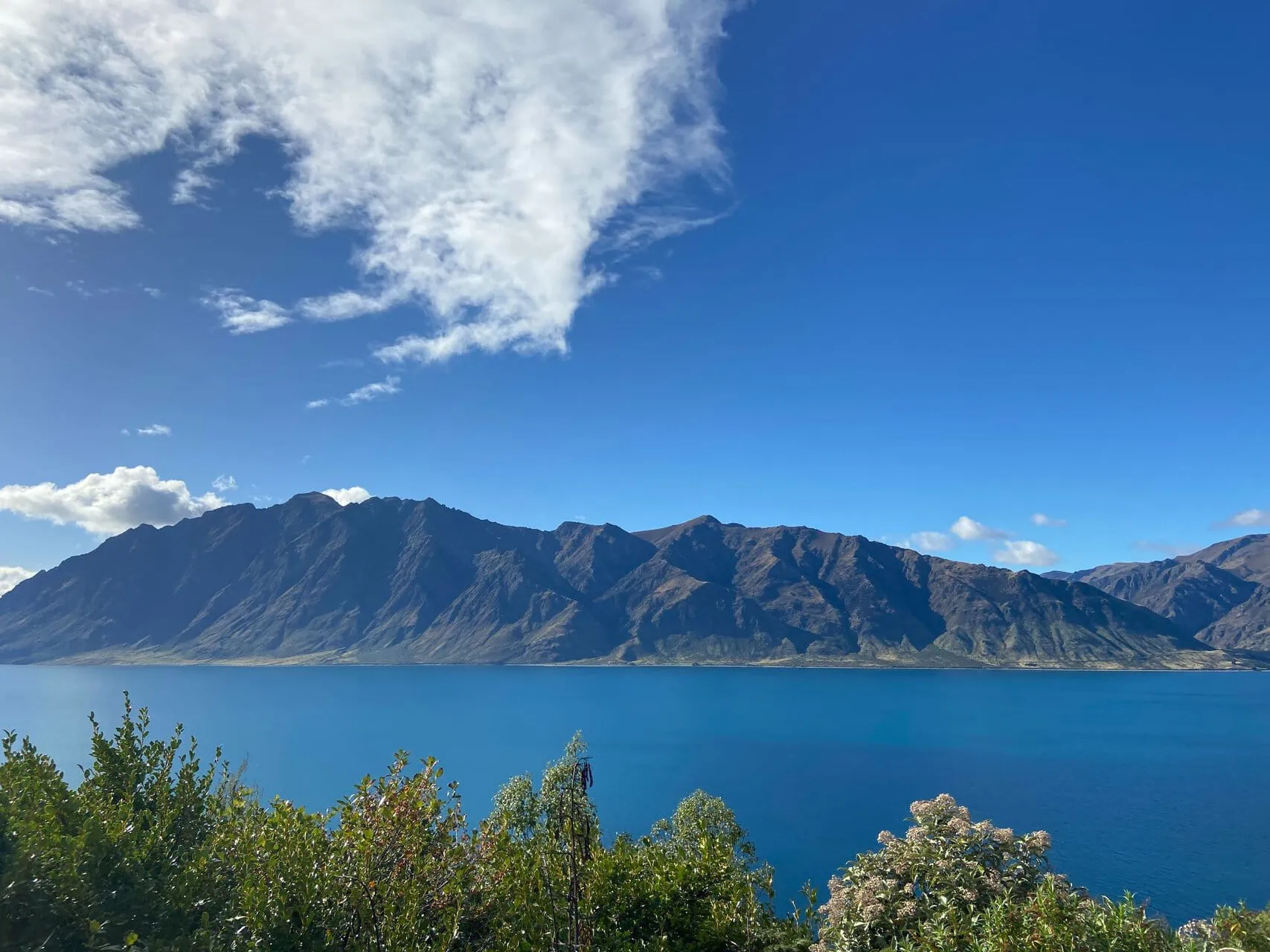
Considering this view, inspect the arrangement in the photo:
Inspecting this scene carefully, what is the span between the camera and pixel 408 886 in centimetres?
1505

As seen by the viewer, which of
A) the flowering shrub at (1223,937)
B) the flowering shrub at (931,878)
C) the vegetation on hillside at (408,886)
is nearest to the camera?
the flowering shrub at (1223,937)

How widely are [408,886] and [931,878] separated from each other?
12353 millimetres

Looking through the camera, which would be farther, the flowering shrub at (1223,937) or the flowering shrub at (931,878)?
the flowering shrub at (931,878)

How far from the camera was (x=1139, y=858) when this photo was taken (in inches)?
4045

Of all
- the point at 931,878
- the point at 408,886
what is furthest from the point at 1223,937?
the point at 408,886

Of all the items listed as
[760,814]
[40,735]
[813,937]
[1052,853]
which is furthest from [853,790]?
[40,735]

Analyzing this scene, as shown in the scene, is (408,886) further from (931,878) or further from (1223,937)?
(1223,937)

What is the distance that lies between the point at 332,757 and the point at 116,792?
18234cm

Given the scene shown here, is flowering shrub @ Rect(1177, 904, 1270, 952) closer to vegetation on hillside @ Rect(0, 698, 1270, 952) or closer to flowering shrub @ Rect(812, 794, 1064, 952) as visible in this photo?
vegetation on hillside @ Rect(0, 698, 1270, 952)

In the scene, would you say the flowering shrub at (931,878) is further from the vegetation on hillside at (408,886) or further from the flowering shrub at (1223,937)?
the flowering shrub at (1223,937)

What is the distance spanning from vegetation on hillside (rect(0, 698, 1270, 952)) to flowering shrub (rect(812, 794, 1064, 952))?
0.05m

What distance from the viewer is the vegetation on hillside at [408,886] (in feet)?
44.5

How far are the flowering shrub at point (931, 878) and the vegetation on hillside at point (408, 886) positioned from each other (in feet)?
0.16

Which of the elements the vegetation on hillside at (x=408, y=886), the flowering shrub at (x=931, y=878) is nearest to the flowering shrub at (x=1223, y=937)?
the vegetation on hillside at (x=408, y=886)
